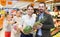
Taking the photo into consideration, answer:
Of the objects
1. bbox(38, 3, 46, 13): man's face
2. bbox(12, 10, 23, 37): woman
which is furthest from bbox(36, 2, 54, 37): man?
bbox(12, 10, 23, 37): woman

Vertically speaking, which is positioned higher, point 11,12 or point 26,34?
point 11,12

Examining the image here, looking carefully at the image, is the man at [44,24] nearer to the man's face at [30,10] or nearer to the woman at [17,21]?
the man's face at [30,10]

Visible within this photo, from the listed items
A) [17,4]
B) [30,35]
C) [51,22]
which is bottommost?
[30,35]

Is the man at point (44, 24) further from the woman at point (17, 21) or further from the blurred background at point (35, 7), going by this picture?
the woman at point (17, 21)

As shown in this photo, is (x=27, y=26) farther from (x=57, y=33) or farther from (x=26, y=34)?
(x=57, y=33)

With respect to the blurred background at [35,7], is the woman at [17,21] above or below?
below

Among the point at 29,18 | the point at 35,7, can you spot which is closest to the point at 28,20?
the point at 29,18

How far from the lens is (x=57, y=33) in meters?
1.46

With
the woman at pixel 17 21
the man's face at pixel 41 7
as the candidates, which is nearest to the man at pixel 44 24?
the man's face at pixel 41 7

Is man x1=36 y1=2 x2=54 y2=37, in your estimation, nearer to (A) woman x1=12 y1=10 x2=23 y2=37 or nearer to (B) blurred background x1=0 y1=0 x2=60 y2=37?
(B) blurred background x1=0 y1=0 x2=60 y2=37

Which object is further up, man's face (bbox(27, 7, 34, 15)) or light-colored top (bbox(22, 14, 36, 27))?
man's face (bbox(27, 7, 34, 15))

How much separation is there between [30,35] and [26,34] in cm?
4

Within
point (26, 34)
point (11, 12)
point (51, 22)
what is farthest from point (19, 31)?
point (51, 22)

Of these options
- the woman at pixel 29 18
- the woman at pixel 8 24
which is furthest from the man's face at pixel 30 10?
the woman at pixel 8 24
